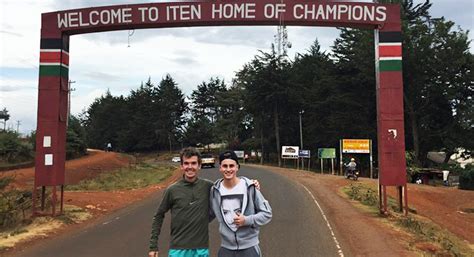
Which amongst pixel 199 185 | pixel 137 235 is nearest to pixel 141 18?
pixel 137 235

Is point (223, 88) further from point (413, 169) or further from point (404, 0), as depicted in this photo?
point (413, 169)

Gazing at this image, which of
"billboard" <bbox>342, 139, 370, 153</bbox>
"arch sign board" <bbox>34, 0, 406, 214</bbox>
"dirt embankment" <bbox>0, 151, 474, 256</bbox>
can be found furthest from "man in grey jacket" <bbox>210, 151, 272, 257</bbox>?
"billboard" <bbox>342, 139, 370, 153</bbox>

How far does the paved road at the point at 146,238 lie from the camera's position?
10.4 meters

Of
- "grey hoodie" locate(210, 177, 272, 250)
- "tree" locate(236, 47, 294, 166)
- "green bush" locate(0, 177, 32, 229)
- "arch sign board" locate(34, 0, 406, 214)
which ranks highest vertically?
"tree" locate(236, 47, 294, 166)

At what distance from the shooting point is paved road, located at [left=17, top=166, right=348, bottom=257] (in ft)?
34.0

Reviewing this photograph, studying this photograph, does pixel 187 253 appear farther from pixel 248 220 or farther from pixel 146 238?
pixel 146 238

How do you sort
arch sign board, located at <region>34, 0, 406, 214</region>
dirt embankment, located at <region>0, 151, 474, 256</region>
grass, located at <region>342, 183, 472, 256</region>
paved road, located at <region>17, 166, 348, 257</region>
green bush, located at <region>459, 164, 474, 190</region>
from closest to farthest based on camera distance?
paved road, located at <region>17, 166, 348, 257</region>, grass, located at <region>342, 183, 472, 256</region>, dirt embankment, located at <region>0, 151, 474, 256</region>, arch sign board, located at <region>34, 0, 406, 214</region>, green bush, located at <region>459, 164, 474, 190</region>

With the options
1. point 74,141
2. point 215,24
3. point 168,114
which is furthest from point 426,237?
point 168,114

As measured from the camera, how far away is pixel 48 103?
1511 centimetres

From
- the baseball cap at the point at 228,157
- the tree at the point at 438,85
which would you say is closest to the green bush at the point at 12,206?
the baseball cap at the point at 228,157

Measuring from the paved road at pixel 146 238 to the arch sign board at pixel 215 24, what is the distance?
2557 millimetres

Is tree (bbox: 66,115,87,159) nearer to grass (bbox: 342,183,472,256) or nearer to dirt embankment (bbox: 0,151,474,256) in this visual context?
dirt embankment (bbox: 0,151,474,256)

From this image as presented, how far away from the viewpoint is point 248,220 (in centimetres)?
466

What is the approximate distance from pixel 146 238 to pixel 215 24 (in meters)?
6.64
